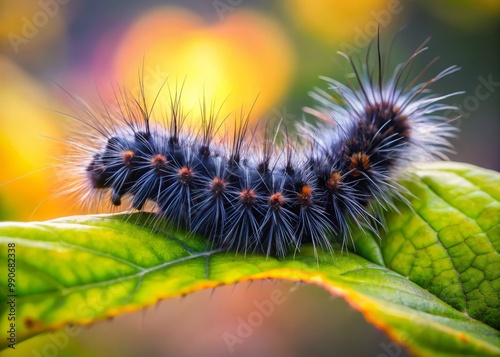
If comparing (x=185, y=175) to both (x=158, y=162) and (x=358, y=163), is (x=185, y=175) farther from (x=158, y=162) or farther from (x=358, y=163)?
(x=358, y=163)

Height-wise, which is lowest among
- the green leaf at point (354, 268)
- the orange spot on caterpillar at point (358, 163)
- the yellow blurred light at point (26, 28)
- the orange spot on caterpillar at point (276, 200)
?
the green leaf at point (354, 268)

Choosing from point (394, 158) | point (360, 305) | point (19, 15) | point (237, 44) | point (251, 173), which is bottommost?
point (360, 305)

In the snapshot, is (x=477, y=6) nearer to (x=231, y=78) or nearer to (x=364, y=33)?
(x=364, y=33)

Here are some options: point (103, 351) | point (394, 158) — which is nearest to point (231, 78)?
point (394, 158)

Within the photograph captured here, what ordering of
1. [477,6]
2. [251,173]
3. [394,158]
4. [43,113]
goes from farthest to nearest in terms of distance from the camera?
[477,6]
[43,113]
[394,158]
[251,173]

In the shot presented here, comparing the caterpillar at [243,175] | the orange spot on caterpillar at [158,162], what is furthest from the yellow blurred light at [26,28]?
the orange spot on caterpillar at [158,162]

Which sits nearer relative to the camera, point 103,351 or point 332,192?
point 332,192

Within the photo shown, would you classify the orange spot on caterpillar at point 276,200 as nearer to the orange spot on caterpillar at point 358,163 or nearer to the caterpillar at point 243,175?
the caterpillar at point 243,175
